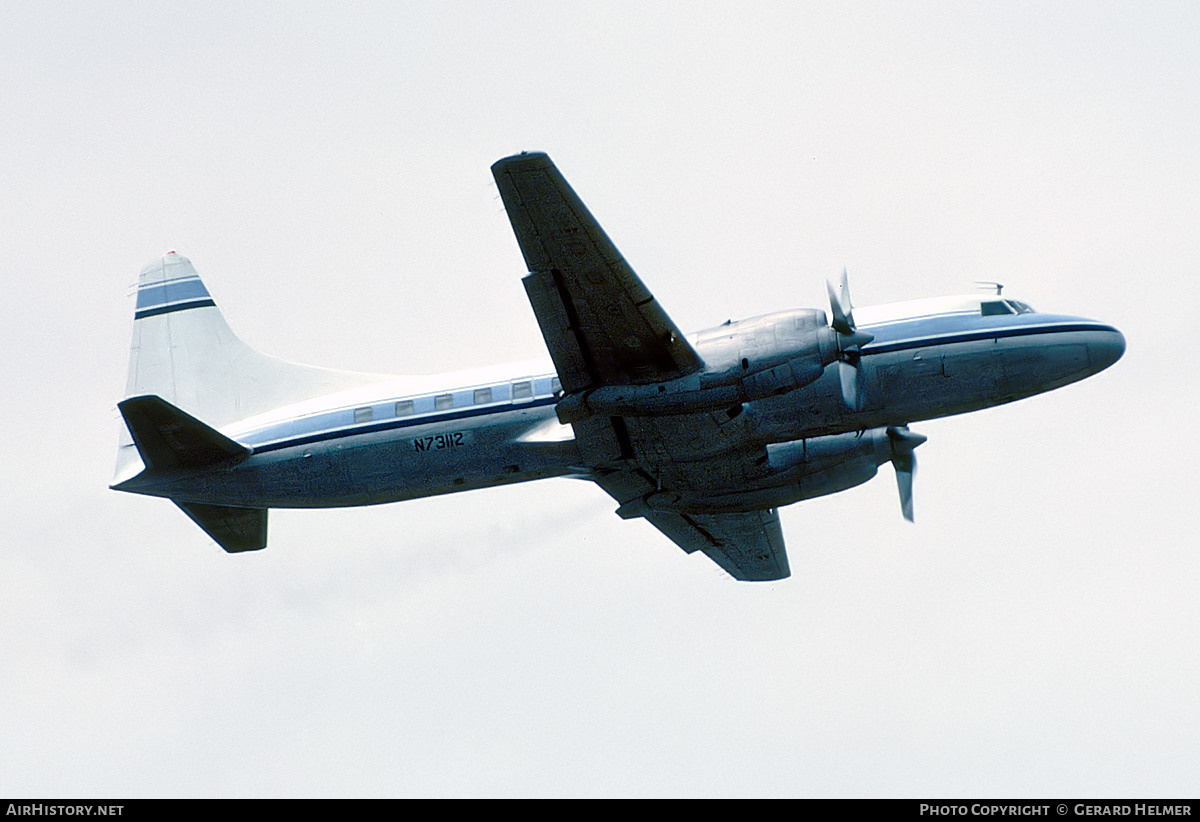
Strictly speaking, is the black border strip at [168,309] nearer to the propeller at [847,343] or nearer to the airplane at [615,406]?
the airplane at [615,406]

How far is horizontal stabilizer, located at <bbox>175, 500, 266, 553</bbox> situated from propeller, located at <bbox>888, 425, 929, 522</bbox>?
13503mm

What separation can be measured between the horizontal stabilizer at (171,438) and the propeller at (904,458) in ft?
43.7

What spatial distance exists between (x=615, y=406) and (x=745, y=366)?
2525 mm

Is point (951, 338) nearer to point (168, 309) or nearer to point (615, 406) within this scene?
point (615, 406)

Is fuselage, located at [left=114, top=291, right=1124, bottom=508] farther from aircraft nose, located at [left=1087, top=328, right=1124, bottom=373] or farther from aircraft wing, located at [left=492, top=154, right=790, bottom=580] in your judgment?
aircraft wing, located at [left=492, top=154, right=790, bottom=580]

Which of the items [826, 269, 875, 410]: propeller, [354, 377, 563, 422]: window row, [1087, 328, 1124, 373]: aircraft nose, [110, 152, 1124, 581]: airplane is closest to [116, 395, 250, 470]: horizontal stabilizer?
[110, 152, 1124, 581]: airplane

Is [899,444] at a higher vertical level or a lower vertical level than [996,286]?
lower

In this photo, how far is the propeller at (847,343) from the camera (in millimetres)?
24766

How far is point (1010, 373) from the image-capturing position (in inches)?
1032

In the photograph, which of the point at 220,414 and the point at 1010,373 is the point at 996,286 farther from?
the point at 220,414

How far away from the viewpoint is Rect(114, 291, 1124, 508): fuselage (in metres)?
26.1

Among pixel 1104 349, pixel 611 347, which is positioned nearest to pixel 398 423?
pixel 611 347
